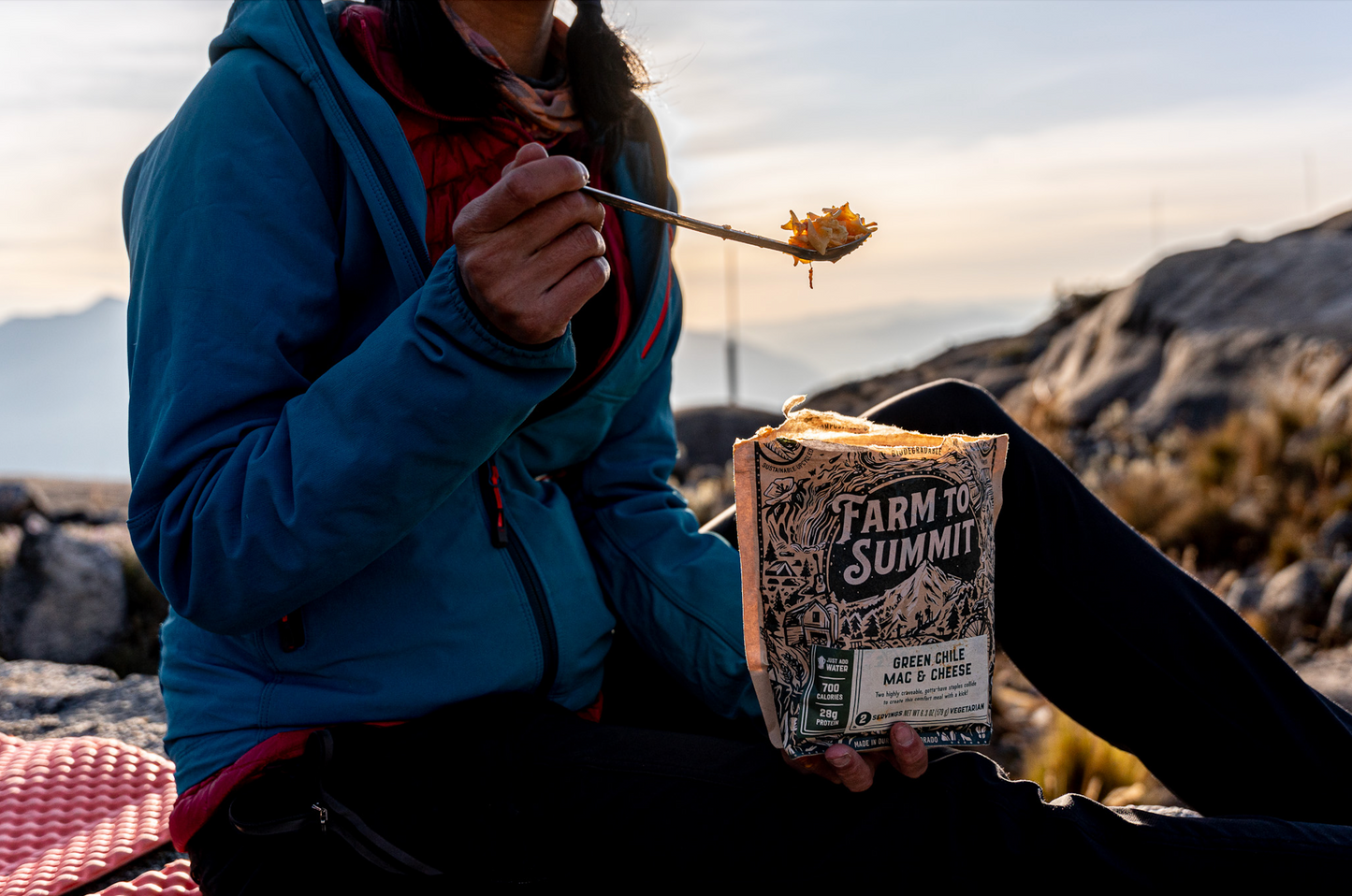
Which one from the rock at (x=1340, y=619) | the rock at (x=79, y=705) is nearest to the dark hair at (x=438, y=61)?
the rock at (x=79, y=705)

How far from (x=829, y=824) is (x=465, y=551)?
63 cm

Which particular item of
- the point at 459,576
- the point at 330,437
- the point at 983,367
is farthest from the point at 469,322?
the point at 983,367

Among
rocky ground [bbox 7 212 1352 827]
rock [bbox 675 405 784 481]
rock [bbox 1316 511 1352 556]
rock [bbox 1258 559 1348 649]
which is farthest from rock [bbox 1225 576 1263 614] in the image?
rock [bbox 675 405 784 481]

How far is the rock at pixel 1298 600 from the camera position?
14.8 feet

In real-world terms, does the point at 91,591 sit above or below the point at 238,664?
below

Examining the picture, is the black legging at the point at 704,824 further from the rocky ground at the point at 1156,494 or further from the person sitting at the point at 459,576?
the rocky ground at the point at 1156,494

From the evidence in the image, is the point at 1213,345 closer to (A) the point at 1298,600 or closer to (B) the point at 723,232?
(A) the point at 1298,600

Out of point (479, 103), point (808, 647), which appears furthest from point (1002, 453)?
point (479, 103)

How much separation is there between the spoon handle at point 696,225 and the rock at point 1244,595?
4451 millimetres

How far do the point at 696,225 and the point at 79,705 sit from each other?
2445 mm

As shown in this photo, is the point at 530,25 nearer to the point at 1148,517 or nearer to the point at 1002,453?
the point at 1002,453

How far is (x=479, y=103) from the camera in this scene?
5.08 ft

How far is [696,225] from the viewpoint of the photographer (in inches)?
48.1

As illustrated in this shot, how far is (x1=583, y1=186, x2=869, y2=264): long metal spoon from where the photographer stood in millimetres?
1170
